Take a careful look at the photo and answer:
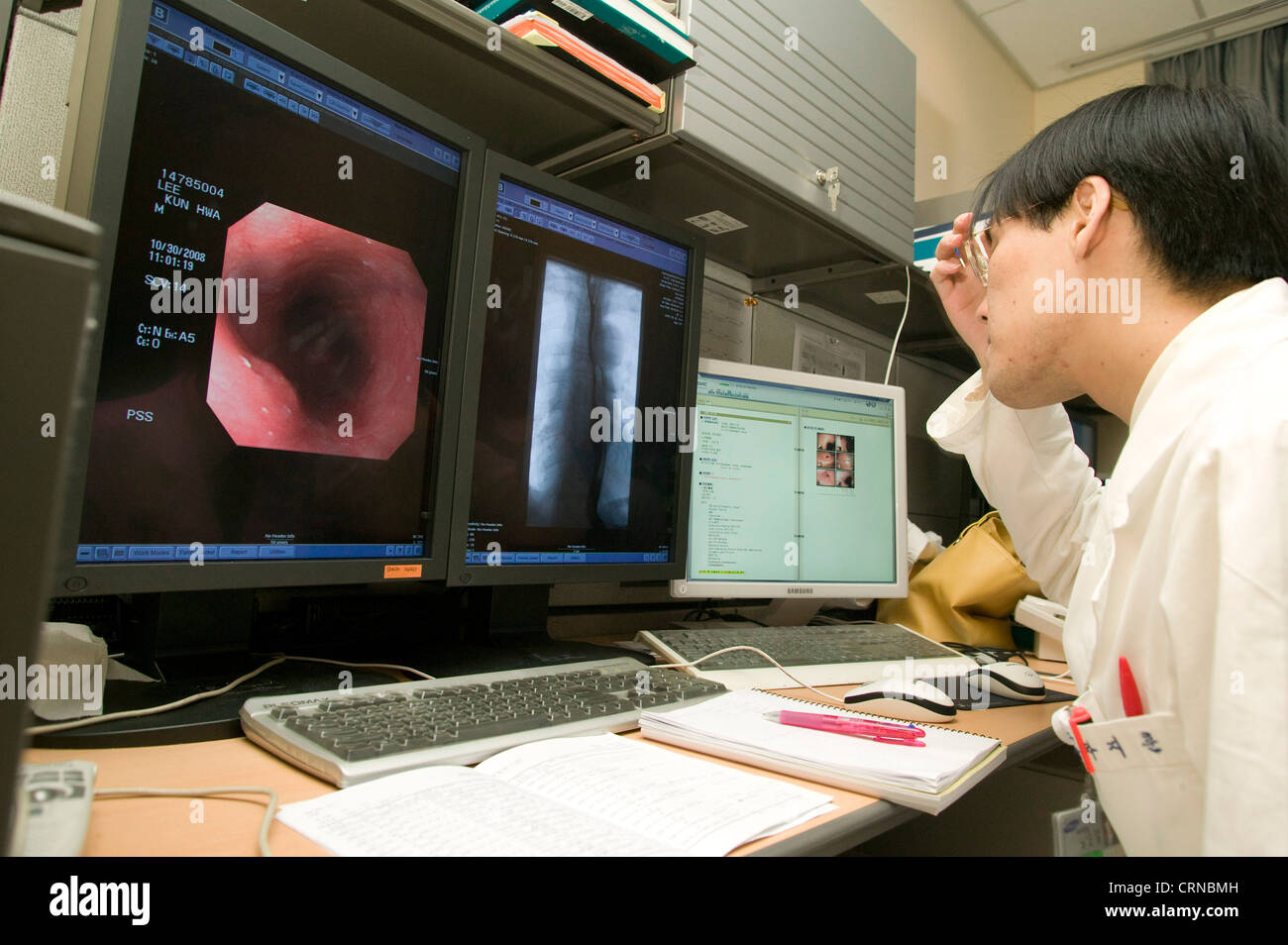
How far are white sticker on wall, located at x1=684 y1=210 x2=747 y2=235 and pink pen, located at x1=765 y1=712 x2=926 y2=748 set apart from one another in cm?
83

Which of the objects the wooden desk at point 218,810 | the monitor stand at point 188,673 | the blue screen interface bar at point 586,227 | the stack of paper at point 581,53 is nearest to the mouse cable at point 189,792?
the wooden desk at point 218,810

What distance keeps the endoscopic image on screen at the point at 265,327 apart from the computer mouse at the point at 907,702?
1.70 ft

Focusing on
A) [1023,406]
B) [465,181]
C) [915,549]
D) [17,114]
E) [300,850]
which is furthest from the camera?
[915,549]

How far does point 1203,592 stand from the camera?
0.58m

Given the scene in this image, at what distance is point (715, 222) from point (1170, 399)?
30.6 inches

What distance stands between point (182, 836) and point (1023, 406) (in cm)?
101

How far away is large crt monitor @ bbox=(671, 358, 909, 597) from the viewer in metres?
1.19

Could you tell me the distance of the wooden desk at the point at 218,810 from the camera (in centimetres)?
40

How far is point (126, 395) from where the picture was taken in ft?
1.90

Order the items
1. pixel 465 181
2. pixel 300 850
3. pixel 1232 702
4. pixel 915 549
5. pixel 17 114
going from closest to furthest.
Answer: pixel 300 850
pixel 1232 702
pixel 17 114
pixel 465 181
pixel 915 549

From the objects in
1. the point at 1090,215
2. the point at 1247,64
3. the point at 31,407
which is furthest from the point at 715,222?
the point at 1247,64

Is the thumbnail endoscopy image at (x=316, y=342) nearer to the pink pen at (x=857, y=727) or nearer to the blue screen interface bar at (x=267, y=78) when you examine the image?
the blue screen interface bar at (x=267, y=78)

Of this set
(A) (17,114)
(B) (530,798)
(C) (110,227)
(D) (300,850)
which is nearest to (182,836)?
(D) (300,850)
